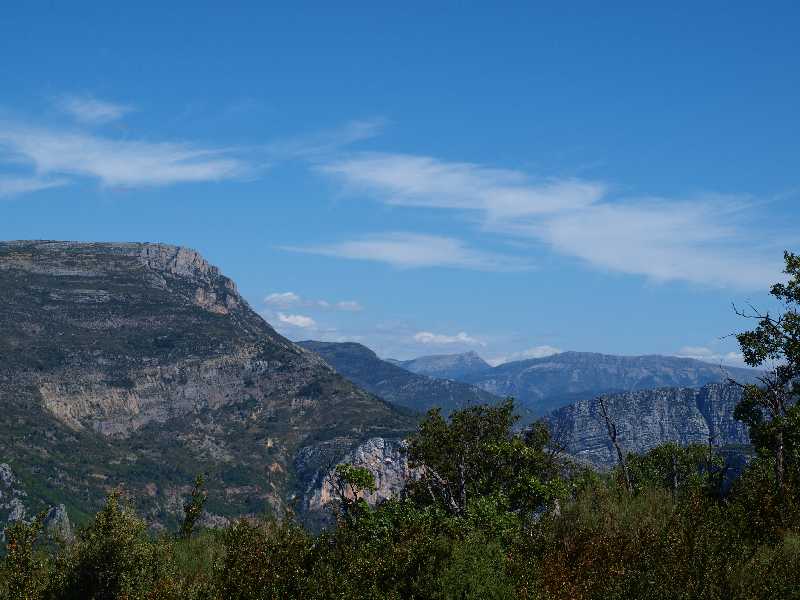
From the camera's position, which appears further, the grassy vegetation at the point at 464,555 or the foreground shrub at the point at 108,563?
the foreground shrub at the point at 108,563

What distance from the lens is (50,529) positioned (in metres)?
26.7

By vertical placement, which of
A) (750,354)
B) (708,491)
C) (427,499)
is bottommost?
(427,499)

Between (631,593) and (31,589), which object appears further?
(31,589)

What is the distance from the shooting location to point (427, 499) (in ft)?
137

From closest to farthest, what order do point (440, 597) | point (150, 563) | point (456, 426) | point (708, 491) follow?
point (440, 597)
point (150, 563)
point (708, 491)
point (456, 426)

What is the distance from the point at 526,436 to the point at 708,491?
3121cm

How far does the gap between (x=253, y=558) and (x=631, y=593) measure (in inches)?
358

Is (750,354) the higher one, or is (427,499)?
(750,354)

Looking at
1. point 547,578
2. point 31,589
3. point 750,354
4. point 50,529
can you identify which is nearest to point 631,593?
point 547,578

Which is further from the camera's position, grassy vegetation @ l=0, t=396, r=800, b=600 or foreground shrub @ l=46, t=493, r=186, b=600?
foreground shrub @ l=46, t=493, r=186, b=600

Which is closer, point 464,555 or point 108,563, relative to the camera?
point 464,555

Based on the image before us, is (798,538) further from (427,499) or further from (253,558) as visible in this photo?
(427,499)

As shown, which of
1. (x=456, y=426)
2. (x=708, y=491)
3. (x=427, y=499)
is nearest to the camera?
(x=708, y=491)

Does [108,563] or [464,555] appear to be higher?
[464,555]
